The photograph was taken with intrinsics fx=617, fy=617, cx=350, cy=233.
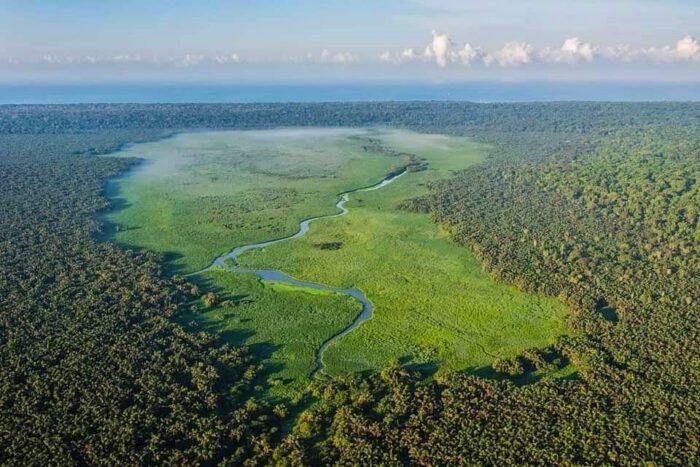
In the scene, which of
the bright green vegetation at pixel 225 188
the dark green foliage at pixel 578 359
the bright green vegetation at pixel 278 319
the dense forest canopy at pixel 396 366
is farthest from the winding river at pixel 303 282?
the dark green foliage at pixel 578 359

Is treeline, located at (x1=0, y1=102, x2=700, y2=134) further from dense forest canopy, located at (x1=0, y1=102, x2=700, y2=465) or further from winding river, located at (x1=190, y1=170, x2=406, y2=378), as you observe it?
winding river, located at (x1=190, y1=170, x2=406, y2=378)

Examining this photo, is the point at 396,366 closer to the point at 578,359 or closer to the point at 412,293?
the point at 578,359

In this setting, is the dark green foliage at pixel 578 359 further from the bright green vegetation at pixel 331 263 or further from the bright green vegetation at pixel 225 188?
the bright green vegetation at pixel 225 188

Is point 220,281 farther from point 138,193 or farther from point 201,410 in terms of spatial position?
point 138,193

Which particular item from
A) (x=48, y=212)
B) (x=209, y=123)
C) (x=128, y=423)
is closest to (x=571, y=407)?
(x=128, y=423)

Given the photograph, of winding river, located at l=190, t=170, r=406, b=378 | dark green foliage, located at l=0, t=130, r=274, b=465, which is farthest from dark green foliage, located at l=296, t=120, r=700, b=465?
winding river, located at l=190, t=170, r=406, b=378

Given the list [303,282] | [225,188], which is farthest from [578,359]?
[225,188]
